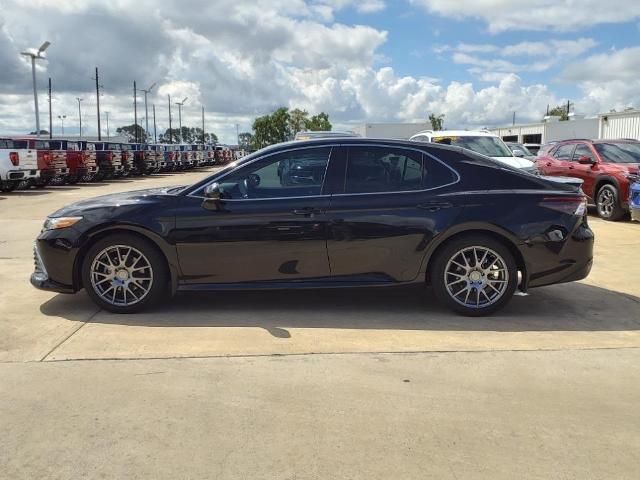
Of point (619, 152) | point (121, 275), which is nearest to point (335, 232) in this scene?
point (121, 275)

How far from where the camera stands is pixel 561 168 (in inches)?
524

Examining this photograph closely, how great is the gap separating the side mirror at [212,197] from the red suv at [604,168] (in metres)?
9.00

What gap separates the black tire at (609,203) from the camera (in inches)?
461

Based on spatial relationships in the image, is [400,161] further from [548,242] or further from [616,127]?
[616,127]

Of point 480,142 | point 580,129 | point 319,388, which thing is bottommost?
point 319,388

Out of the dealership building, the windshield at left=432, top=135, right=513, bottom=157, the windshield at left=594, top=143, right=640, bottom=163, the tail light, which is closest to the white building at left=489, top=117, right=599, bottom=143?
the dealership building

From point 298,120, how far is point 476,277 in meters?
82.4

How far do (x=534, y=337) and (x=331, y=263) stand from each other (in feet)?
5.77

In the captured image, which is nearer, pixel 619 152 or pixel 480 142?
pixel 619 152

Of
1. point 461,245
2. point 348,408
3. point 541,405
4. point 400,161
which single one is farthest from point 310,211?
point 541,405

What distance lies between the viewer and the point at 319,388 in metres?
3.75

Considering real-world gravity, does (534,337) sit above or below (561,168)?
below

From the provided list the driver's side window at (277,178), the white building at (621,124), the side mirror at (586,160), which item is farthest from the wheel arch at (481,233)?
the white building at (621,124)

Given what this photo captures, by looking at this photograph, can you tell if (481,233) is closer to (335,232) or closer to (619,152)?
(335,232)
